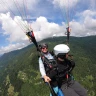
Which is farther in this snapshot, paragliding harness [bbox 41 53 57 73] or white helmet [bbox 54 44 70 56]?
paragliding harness [bbox 41 53 57 73]

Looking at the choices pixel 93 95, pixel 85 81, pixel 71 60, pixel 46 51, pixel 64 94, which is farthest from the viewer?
pixel 85 81

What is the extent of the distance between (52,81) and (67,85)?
19.9 inches

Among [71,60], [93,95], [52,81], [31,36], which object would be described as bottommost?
[93,95]

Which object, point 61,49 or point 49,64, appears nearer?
point 61,49

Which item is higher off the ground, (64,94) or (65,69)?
(65,69)

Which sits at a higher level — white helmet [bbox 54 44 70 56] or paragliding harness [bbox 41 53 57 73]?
white helmet [bbox 54 44 70 56]

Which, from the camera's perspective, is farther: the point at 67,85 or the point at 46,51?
the point at 46,51

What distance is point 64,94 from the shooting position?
227 inches

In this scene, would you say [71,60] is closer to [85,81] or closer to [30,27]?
[30,27]

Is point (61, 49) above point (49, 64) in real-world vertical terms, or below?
above

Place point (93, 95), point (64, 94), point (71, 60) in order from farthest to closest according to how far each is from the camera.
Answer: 1. point (93, 95)
2. point (71, 60)
3. point (64, 94)

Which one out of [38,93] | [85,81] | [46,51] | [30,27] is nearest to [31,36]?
[30,27]

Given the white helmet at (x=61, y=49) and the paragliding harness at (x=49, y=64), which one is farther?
the paragliding harness at (x=49, y=64)

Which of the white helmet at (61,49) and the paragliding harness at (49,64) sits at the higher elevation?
the white helmet at (61,49)
